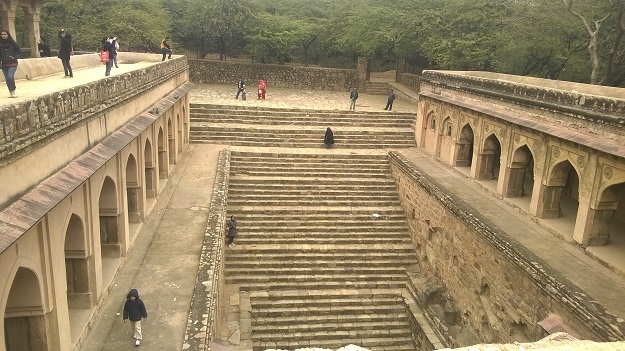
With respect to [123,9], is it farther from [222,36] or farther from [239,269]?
[239,269]

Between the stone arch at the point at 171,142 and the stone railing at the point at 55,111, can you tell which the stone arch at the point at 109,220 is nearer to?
the stone railing at the point at 55,111

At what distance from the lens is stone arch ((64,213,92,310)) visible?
27.2 feet

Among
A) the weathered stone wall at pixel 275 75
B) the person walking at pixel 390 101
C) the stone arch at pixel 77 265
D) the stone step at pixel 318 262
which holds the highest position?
the weathered stone wall at pixel 275 75

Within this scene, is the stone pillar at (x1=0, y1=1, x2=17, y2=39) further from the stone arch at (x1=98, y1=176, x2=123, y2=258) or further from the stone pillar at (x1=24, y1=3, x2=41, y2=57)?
the stone arch at (x1=98, y1=176, x2=123, y2=258)

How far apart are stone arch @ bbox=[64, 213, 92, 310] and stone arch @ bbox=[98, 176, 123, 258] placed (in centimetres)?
180

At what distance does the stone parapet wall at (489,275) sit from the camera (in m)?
8.90

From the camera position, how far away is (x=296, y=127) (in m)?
22.4

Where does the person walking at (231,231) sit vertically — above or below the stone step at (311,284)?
above

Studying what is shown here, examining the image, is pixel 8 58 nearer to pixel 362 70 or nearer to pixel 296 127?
pixel 296 127

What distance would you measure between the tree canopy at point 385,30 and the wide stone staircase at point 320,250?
928 centimetres

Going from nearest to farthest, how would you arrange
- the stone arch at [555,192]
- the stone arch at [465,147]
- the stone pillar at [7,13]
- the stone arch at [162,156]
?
the stone arch at [555,192]
the stone arch at [162,156]
the stone arch at [465,147]
the stone pillar at [7,13]

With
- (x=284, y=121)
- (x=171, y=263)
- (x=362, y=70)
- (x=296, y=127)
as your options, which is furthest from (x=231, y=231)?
(x=362, y=70)

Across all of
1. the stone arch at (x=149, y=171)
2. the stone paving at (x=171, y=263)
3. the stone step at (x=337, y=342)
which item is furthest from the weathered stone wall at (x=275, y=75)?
the stone step at (x=337, y=342)

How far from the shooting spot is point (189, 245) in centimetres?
1173
